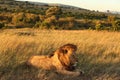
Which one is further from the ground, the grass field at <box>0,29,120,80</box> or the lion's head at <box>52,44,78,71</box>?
the lion's head at <box>52,44,78,71</box>

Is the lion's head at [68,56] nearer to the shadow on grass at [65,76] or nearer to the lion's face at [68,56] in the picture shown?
the lion's face at [68,56]

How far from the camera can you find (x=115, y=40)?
14.3 m

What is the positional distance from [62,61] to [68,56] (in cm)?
23

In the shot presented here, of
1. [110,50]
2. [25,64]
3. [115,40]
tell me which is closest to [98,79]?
[25,64]

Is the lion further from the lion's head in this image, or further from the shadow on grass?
the shadow on grass

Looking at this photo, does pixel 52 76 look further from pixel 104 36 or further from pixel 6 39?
pixel 104 36

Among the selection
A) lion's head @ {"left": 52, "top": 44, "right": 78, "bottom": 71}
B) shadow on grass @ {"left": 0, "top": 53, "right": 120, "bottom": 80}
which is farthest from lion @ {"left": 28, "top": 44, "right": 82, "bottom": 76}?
shadow on grass @ {"left": 0, "top": 53, "right": 120, "bottom": 80}

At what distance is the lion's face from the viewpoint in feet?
27.0

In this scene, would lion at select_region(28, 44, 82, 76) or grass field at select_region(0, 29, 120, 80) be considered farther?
grass field at select_region(0, 29, 120, 80)

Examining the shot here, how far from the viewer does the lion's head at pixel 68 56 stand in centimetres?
823

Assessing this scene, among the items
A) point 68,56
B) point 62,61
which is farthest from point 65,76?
point 68,56

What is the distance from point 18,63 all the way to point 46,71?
0.84 m

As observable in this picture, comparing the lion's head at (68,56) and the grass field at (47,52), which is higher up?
the lion's head at (68,56)

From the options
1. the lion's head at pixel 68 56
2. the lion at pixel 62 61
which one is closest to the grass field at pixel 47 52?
the lion at pixel 62 61
